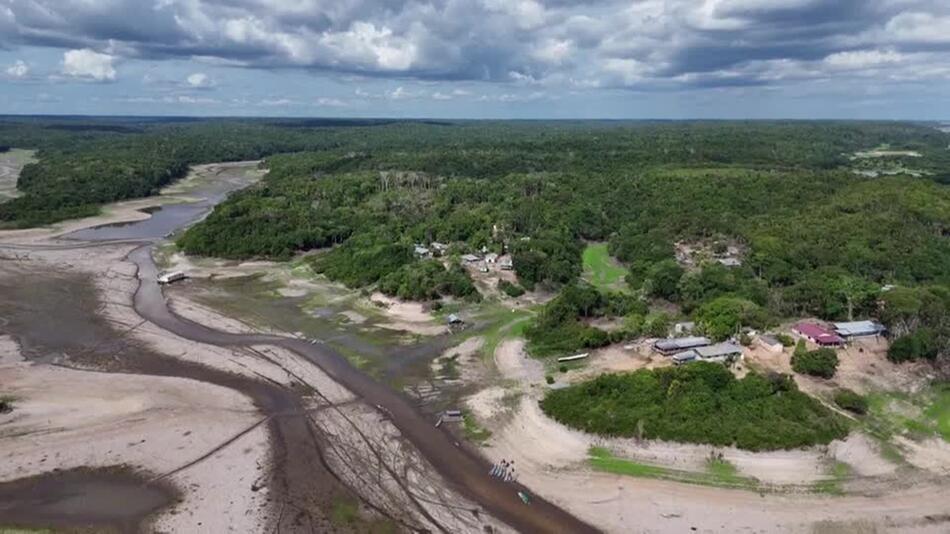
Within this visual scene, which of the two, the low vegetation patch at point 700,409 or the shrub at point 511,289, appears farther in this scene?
the shrub at point 511,289

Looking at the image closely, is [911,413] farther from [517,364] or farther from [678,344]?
[517,364]

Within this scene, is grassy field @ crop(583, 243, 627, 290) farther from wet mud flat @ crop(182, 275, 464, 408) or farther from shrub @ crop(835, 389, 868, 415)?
shrub @ crop(835, 389, 868, 415)

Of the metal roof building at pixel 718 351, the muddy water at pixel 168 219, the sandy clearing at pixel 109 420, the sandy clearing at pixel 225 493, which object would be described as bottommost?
the sandy clearing at pixel 225 493

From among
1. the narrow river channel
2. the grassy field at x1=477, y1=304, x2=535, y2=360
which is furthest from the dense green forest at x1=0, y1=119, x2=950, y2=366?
the narrow river channel

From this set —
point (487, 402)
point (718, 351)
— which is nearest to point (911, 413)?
point (718, 351)

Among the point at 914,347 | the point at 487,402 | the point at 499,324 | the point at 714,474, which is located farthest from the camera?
the point at 499,324

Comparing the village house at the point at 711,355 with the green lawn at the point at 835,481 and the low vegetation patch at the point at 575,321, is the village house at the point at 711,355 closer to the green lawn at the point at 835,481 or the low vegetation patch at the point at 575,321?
the low vegetation patch at the point at 575,321

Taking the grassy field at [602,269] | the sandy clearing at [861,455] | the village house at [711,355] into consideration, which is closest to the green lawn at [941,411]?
the sandy clearing at [861,455]
